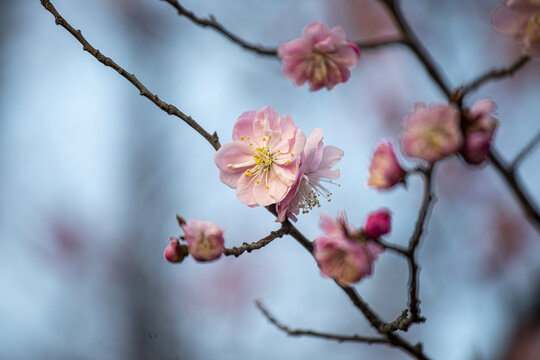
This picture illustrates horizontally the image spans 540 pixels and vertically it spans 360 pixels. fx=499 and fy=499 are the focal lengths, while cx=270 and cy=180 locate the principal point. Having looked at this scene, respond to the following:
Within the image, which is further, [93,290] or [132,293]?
[93,290]

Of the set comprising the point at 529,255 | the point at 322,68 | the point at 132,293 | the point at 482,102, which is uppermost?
the point at 132,293

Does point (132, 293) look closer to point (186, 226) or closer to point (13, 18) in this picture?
point (13, 18)

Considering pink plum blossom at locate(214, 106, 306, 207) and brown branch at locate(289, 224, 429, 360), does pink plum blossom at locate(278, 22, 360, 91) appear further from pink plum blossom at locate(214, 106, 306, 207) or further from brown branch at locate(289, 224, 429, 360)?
brown branch at locate(289, 224, 429, 360)

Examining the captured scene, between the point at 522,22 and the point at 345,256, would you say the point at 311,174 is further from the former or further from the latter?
the point at 522,22

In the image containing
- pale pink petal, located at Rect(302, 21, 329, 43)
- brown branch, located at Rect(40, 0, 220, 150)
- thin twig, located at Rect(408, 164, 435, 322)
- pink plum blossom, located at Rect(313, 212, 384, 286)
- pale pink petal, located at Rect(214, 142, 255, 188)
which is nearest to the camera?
thin twig, located at Rect(408, 164, 435, 322)

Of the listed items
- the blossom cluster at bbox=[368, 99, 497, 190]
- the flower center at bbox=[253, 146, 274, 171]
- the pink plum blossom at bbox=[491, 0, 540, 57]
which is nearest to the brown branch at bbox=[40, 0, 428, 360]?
the flower center at bbox=[253, 146, 274, 171]

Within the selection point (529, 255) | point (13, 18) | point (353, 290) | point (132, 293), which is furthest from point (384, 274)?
point (13, 18)

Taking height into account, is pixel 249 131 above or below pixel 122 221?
below

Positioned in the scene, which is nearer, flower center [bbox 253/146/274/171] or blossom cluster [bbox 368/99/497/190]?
blossom cluster [bbox 368/99/497/190]
